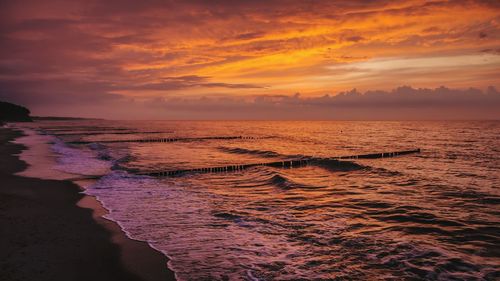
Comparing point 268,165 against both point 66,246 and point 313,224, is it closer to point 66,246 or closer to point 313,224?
point 313,224

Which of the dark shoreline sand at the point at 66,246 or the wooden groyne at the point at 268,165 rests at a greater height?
the dark shoreline sand at the point at 66,246

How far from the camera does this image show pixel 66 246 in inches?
373

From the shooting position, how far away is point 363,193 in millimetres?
19703

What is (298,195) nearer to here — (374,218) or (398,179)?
(374,218)

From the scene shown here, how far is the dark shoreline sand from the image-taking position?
781 centimetres

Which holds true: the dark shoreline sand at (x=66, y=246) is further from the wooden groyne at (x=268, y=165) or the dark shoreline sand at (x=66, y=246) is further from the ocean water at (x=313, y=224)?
the wooden groyne at (x=268, y=165)

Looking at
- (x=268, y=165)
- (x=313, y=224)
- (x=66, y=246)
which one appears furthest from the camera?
(x=268, y=165)

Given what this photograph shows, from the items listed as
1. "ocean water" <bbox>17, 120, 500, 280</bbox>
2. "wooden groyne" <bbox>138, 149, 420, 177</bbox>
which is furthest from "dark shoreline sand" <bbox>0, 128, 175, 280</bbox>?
"wooden groyne" <bbox>138, 149, 420, 177</bbox>

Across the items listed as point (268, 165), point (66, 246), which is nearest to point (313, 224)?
point (66, 246)

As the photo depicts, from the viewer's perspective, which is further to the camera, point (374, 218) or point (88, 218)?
point (374, 218)

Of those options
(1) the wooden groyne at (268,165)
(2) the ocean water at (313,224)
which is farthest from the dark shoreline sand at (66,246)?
(1) the wooden groyne at (268,165)

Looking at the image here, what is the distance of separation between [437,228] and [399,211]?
99.9 inches

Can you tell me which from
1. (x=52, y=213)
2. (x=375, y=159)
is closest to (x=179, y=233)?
(x=52, y=213)

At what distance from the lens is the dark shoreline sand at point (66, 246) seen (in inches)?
308
